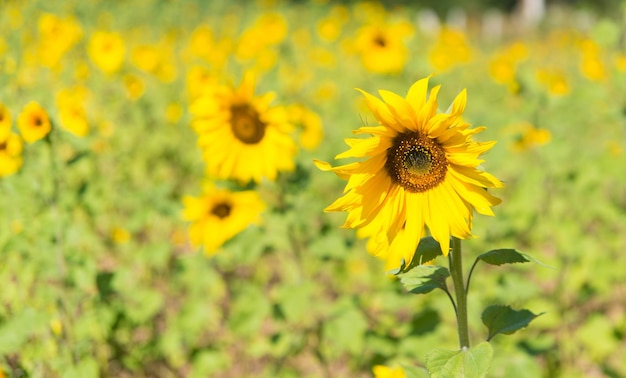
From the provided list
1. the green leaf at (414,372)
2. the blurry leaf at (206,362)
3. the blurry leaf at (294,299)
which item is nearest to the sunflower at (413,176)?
the green leaf at (414,372)

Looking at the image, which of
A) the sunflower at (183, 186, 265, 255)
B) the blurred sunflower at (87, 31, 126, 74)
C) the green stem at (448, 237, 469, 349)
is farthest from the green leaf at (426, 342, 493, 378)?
the blurred sunflower at (87, 31, 126, 74)

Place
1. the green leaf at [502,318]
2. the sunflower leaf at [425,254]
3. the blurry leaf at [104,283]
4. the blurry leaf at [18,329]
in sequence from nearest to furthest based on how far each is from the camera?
the sunflower leaf at [425,254], the green leaf at [502,318], the blurry leaf at [18,329], the blurry leaf at [104,283]

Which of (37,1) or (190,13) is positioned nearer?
(37,1)

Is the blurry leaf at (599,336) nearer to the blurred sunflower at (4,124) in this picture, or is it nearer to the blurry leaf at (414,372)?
the blurry leaf at (414,372)

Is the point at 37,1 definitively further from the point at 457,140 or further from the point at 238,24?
the point at 457,140

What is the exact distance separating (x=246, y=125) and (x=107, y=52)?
9.28 ft

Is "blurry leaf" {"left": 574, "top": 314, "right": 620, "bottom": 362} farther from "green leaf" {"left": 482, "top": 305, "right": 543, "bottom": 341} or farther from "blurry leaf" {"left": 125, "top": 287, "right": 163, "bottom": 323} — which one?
"blurry leaf" {"left": 125, "top": 287, "right": 163, "bottom": 323}

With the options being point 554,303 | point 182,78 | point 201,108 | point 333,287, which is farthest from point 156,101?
point 554,303

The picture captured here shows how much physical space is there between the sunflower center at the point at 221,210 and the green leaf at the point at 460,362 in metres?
1.76

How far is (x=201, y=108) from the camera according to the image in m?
2.72

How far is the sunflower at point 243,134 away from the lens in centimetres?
263

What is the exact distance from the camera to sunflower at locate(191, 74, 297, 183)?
2.63 meters

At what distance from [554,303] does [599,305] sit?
543 millimetres

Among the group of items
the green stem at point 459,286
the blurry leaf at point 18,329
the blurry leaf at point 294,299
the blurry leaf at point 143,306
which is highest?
the green stem at point 459,286
